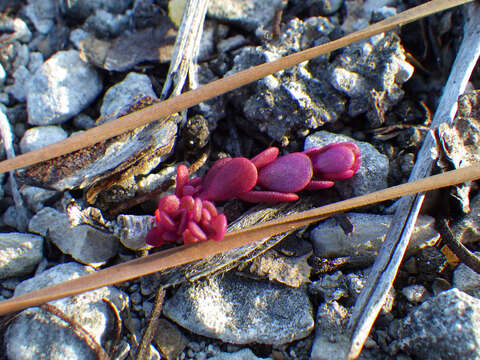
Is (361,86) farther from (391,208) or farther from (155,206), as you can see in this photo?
(155,206)

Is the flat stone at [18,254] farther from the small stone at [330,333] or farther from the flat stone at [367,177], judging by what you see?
the flat stone at [367,177]

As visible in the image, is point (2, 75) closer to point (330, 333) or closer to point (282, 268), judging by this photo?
point (282, 268)

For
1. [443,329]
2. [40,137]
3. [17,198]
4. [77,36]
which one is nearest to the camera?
[443,329]

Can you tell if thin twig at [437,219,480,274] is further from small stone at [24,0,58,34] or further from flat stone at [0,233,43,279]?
small stone at [24,0,58,34]

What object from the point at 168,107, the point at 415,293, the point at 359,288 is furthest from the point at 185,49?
the point at 415,293

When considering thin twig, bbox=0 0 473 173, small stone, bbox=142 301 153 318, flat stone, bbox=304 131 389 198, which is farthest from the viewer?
flat stone, bbox=304 131 389 198

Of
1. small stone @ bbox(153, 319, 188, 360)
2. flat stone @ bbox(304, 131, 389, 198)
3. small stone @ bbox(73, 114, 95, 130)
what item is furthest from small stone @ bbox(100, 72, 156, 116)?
small stone @ bbox(153, 319, 188, 360)

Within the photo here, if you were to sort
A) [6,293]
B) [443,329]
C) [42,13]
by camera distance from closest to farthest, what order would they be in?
[443,329] < [6,293] < [42,13]
